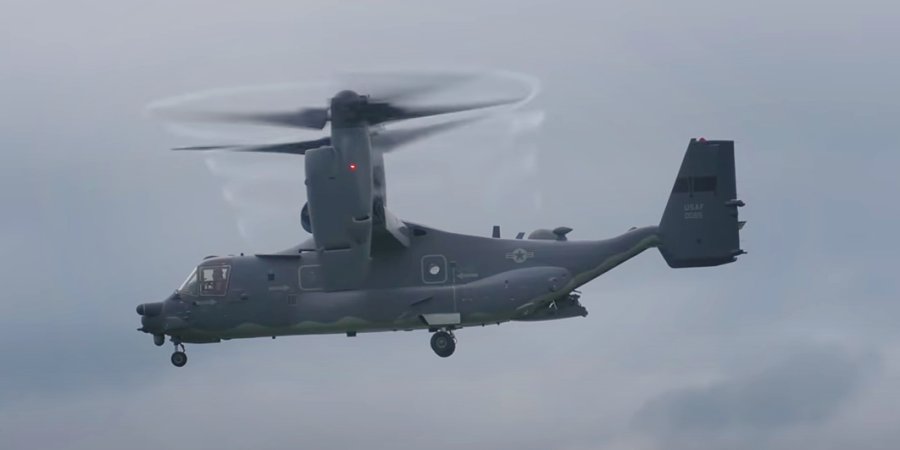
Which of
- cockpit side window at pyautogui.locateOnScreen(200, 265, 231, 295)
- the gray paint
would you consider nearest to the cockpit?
cockpit side window at pyautogui.locateOnScreen(200, 265, 231, 295)

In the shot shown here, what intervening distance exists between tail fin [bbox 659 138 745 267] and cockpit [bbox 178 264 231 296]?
1321 centimetres

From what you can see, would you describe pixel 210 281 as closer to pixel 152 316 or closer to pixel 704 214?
pixel 152 316

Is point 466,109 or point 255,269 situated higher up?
point 466,109

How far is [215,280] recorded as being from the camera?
7106 cm

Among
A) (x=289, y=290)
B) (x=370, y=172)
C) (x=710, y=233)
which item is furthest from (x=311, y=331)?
(x=710, y=233)

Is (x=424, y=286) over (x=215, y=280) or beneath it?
beneath

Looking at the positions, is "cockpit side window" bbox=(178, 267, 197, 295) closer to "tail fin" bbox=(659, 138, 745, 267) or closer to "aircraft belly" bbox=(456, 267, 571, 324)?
"aircraft belly" bbox=(456, 267, 571, 324)

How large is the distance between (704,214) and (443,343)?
8.63 meters

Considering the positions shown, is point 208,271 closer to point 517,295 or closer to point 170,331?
point 170,331

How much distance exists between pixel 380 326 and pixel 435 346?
1782 millimetres

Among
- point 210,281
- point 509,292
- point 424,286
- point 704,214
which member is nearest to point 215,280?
point 210,281

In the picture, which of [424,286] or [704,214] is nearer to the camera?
[704,214]

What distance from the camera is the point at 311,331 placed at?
70188 millimetres

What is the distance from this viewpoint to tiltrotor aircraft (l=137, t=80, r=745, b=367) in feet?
225
